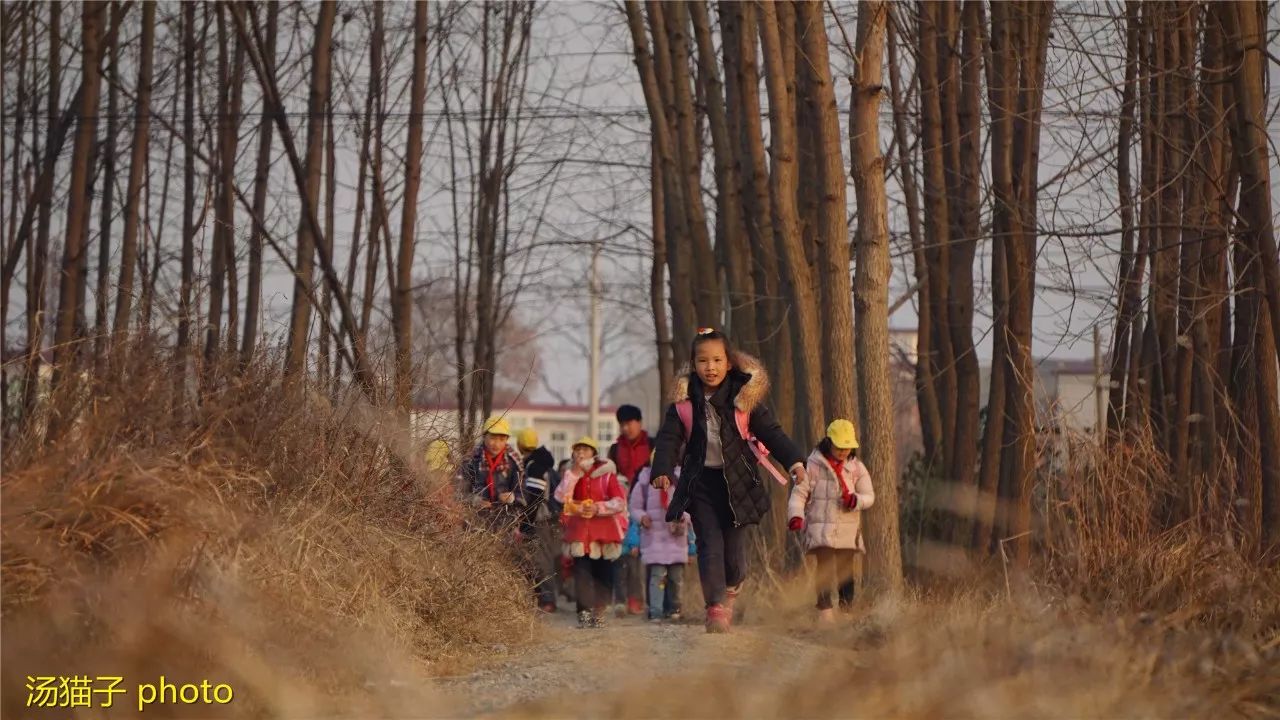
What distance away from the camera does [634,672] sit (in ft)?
25.2

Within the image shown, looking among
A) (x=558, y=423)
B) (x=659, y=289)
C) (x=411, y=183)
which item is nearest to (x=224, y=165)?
(x=411, y=183)

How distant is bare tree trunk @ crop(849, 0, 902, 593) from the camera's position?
12750 millimetres

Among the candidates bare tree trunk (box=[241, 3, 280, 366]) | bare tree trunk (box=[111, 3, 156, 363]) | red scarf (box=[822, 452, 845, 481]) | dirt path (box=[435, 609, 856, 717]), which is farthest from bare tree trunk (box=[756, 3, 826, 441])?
bare tree trunk (box=[241, 3, 280, 366])

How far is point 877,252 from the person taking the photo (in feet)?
41.8

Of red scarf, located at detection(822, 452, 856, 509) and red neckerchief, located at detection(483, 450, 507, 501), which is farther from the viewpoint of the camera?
red neckerchief, located at detection(483, 450, 507, 501)

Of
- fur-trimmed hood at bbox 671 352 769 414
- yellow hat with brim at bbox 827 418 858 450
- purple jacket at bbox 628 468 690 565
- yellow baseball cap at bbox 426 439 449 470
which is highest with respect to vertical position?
fur-trimmed hood at bbox 671 352 769 414

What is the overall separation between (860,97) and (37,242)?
15.6m

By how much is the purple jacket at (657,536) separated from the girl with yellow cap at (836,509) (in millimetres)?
1852

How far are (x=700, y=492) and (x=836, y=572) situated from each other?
6.50 feet

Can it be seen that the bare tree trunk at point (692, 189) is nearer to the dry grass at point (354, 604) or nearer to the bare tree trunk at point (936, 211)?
the bare tree trunk at point (936, 211)

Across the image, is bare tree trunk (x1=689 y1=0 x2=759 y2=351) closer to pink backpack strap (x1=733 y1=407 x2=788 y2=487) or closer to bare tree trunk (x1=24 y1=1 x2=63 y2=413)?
pink backpack strap (x1=733 y1=407 x2=788 y2=487)

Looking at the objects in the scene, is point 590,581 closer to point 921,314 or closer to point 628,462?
point 628,462

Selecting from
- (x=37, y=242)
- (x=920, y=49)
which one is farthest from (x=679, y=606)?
(x=37, y=242)

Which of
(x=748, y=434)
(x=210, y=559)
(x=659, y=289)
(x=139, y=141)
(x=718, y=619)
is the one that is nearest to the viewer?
(x=210, y=559)
